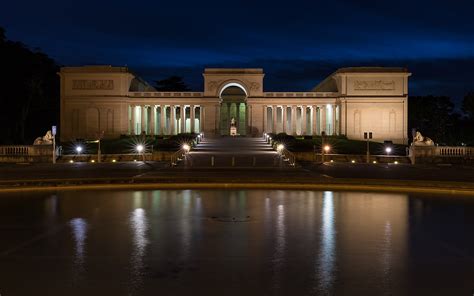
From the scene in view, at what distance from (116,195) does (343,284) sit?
50.6 feet

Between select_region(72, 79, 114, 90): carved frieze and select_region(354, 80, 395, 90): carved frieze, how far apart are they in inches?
1447

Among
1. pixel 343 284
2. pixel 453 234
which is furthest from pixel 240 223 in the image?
pixel 343 284

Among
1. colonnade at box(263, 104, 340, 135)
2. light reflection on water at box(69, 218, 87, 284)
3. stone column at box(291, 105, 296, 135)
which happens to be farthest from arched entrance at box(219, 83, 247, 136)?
light reflection on water at box(69, 218, 87, 284)

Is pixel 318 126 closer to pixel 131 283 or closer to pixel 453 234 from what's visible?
pixel 453 234

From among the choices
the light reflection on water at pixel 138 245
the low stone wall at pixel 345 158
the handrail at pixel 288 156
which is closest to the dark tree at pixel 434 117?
the low stone wall at pixel 345 158

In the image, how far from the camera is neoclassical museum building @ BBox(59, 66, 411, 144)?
300 feet

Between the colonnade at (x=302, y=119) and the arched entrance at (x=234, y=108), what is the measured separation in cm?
1136

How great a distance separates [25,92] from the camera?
83062 mm

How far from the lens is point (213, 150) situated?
58.7 meters

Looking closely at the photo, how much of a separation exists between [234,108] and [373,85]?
26404mm

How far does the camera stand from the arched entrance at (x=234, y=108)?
106 meters

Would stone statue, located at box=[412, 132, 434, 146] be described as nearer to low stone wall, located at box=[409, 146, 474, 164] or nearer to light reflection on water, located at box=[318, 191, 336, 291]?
low stone wall, located at box=[409, 146, 474, 164]

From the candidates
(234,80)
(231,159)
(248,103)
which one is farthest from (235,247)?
(234,80)

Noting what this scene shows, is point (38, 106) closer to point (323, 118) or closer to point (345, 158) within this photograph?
point (323, 118)
